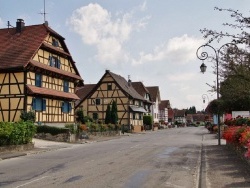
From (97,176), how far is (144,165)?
140 inches

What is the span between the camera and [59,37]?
4297cm

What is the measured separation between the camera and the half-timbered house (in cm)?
3591

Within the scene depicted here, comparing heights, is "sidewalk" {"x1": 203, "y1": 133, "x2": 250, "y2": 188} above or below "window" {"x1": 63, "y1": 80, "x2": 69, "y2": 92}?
below

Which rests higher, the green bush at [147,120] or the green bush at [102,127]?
the green bush at [147,120]

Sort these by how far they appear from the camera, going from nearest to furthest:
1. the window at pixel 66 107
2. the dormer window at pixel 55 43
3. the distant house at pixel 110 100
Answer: the dormer window at pixel 55 43
the window at pixel 66 107
the distant house at pixel 110 100

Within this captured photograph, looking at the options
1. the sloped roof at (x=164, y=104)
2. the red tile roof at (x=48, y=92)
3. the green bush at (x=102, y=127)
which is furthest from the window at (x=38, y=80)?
the sloped roof at (x=164, y=104)

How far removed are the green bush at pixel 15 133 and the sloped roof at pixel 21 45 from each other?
11293mm

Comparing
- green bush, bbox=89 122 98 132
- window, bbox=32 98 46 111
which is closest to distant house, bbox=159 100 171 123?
green bush, bbox=89 122 98 132

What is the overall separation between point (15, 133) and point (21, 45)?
1777cm

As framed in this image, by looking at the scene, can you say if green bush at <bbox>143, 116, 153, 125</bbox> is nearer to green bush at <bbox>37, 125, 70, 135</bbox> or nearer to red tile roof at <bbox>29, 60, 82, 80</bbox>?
red tile roof at <bbox>29, 60, 82, 80</bbox>

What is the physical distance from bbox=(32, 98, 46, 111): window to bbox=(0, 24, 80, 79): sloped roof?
3.61 metres

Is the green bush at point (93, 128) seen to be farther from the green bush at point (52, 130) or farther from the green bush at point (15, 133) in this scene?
the green bush at point (15, 133)

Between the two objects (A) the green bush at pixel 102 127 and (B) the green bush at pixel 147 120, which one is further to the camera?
(B) the green bush at pixel 147 120

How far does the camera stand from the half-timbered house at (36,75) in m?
35.9
